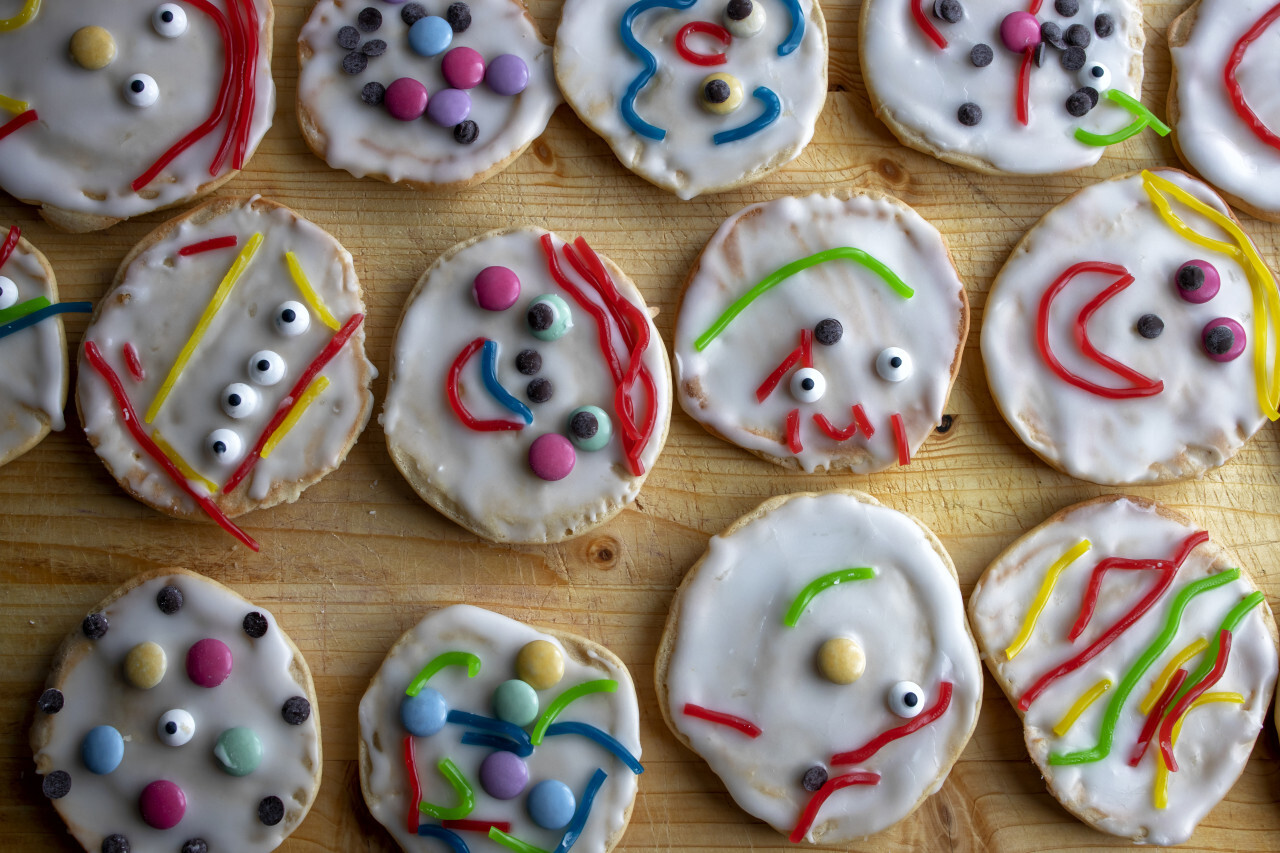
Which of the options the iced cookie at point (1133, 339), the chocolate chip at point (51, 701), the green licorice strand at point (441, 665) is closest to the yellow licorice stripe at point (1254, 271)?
the iced cookie at point (1133, 339)

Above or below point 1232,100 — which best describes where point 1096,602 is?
below

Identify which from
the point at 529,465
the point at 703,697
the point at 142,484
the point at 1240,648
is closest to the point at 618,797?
the point at 703,697

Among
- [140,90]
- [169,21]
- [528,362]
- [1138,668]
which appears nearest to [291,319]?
[528,362]

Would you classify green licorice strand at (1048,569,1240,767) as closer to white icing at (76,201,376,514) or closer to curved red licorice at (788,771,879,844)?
curved red licorice at (788,771,879,844)

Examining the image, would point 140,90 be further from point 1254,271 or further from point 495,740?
point 1254,271

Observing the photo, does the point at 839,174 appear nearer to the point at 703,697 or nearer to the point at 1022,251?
the point at 1022,251

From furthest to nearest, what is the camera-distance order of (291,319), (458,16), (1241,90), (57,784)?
(1241,90) → (458,16) → (291,319) → (57,784)

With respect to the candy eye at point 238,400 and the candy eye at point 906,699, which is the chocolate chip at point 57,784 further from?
the candy eye at point 906,699
